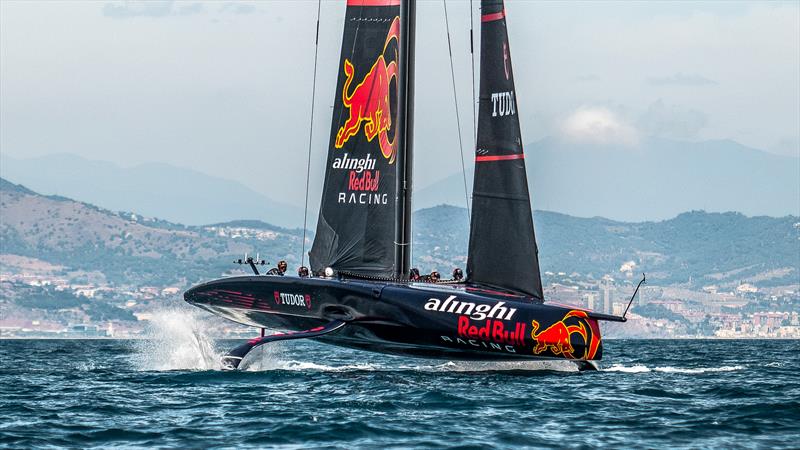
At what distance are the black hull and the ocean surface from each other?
0.56m

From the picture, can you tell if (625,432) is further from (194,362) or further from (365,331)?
(194,362)

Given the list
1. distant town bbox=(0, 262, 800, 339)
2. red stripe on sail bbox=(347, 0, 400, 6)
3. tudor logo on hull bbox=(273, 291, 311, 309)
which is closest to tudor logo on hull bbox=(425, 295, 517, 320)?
tudor logo on hull bbox=(273, 291, 311, 309)

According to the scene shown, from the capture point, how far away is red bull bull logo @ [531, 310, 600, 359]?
75.6ft

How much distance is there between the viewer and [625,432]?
662 inches

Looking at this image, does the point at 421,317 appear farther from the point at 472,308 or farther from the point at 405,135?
the point at 405,135

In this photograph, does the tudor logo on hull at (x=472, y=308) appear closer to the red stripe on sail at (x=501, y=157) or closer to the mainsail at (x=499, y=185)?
the mainsail at (x=499, y=185)

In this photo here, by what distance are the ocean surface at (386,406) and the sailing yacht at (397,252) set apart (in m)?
0.75

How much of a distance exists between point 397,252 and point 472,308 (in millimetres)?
3598

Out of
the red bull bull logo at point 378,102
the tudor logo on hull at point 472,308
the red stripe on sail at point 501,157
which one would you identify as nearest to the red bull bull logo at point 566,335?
the tudor logo on hull at point 472,308

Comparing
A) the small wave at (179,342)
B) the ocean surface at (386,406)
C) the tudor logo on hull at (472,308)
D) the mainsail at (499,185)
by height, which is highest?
the mainsail at (499,185)

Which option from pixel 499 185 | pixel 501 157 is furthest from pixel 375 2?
pixel 499 185

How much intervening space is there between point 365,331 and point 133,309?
15922 centimetres

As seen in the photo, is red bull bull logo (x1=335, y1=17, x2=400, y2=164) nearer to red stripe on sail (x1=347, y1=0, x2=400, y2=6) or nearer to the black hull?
red stripe on sail (x1=347, y1=0, x2=400, y2=6)

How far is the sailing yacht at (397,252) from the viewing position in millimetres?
23453
